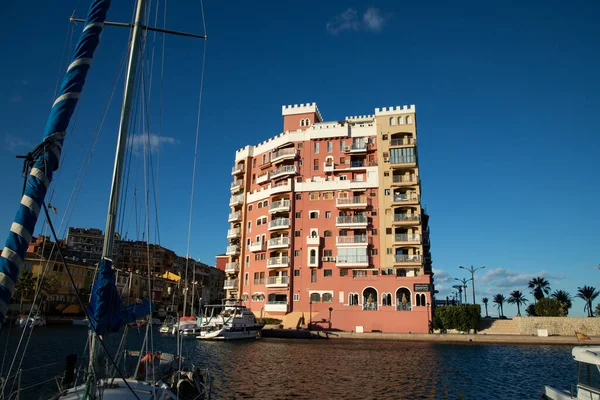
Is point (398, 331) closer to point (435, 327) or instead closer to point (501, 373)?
point (435, 327)

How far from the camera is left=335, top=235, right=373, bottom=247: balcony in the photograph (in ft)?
220

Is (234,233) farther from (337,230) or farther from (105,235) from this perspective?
(105,235)

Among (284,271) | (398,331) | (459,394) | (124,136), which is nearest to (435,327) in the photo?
(398,331)

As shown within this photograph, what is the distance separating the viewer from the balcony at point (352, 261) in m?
66.1

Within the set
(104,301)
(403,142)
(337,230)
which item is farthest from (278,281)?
(104,301)

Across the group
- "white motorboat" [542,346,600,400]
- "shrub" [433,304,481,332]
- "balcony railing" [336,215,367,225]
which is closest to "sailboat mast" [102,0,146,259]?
"white motorboat" [542,346,600,400]

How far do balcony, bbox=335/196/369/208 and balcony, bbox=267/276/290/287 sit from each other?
48.4ft

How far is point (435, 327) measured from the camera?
61.1 m

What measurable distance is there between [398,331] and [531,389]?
1365 inches

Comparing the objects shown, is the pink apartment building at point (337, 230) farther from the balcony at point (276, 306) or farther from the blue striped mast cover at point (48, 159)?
the blue striped mast cover at point (48, 159)

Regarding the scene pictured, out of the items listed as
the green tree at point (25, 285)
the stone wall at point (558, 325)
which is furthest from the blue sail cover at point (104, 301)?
the green tree at point (25, 285)

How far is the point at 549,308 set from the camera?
232 ft

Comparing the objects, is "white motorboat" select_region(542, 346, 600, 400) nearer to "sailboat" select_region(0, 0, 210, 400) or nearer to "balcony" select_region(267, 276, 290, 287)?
"sailboat" select_region(0, 0, 210, 400)

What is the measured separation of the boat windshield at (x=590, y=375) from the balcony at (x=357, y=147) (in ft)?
184
